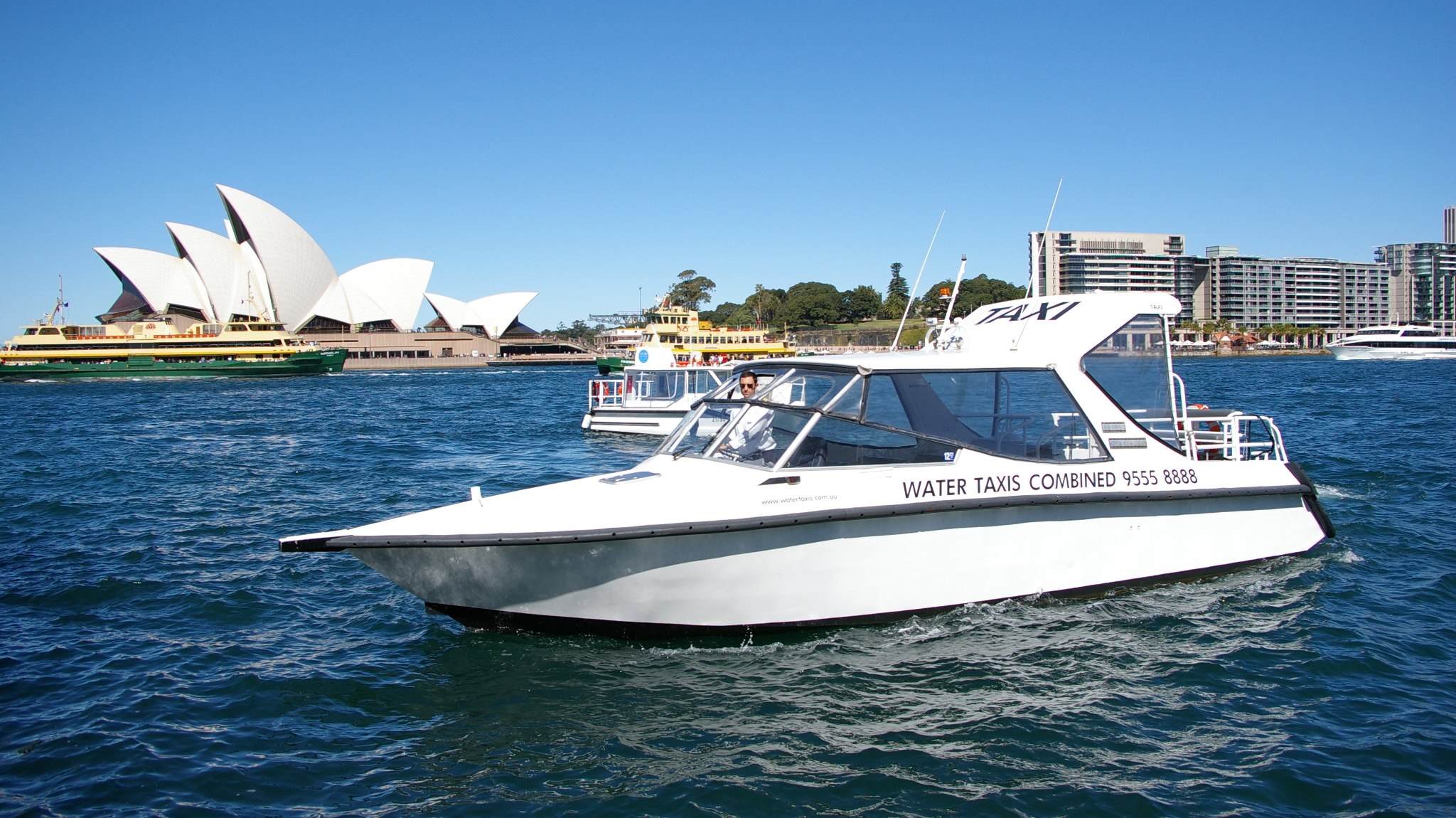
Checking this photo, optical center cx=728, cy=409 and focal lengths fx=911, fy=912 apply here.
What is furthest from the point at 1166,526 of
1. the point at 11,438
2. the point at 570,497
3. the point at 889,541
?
the point at 11,438

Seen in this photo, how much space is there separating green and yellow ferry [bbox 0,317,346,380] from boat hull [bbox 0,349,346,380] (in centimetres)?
6

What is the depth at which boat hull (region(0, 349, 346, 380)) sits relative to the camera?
72.1 metres

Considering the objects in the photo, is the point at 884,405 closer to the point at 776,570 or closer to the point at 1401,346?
the point at 776,570

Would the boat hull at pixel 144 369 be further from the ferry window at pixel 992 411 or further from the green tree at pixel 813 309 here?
the green tree at pixel 813 309

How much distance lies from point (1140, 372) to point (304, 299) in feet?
332

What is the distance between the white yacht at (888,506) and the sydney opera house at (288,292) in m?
88.8

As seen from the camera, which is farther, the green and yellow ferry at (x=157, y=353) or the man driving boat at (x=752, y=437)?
the green and yellow ferry at (x=157, y=353)

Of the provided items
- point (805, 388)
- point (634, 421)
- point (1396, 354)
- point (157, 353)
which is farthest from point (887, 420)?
point (1396, 354)

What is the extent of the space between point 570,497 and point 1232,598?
5.61 meters

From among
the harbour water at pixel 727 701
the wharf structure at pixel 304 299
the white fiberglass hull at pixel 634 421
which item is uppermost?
the wharf structure at pixel 304 299

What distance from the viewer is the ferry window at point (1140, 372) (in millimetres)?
7848

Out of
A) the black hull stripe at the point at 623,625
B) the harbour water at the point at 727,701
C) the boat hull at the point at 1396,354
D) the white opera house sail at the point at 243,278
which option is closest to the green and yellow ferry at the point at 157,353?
the white opera house sail at the point at 243,278

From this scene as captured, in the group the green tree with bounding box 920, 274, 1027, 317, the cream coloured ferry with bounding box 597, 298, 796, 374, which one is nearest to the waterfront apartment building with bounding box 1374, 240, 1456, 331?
the green tree with bounding box 920, 274, 1027, 317

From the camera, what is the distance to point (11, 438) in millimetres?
25203
